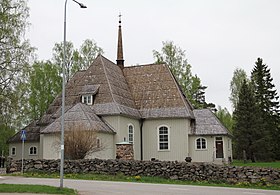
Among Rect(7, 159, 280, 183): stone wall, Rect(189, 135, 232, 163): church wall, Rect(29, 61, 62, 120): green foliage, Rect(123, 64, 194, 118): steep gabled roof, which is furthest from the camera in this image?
Rect(29, 61, 62, 120): green foliage

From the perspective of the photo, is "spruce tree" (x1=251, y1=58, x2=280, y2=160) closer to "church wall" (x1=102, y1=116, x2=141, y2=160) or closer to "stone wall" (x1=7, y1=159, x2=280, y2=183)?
"church wall" (x1=102, y1=116, x2=141, y2=160)

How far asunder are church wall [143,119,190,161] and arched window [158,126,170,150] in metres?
0.24

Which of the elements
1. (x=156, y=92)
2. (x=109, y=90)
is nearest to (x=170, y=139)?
(x=156, y=92)

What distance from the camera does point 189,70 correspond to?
4759 cm

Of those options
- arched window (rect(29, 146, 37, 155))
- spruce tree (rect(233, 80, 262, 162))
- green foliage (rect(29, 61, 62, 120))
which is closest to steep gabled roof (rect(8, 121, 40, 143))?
arched window (rect(29, 146, 37, 155))

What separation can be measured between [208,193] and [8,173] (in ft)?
45.8

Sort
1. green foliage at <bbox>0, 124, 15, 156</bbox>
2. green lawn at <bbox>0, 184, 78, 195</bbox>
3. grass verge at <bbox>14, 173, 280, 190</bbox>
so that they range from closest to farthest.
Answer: green lawn at <bbox>0, 184, 78, 195</bbox>
grass verge at <bbox>14, 173, 280, 190</bbox>
green foliage at <bbox>0, 124, 15, 156</bbox>

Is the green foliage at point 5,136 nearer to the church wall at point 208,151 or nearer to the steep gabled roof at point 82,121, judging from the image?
the steep gabled roof at point 82,121

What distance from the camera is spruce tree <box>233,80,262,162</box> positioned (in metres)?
45.0

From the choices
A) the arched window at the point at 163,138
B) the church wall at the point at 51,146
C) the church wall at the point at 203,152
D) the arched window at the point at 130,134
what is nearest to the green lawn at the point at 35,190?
the church wall at the point at 51,146

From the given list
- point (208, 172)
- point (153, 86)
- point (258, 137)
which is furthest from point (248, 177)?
point (258, 137)

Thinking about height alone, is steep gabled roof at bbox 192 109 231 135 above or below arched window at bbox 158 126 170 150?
above

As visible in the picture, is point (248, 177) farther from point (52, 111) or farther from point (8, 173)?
point (52, 111)

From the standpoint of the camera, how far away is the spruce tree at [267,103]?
1950 inches
